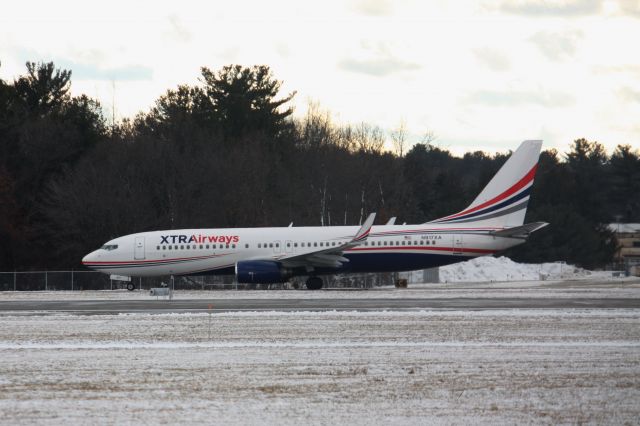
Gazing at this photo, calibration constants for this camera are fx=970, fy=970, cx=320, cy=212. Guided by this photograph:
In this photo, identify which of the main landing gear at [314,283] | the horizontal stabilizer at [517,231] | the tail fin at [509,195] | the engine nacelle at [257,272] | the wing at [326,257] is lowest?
the main landing gear at [314,283]

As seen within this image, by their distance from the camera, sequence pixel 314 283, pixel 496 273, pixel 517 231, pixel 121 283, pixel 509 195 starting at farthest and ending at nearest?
1. pixel 496 273
2. pixel 121 283
3. pixel 314 283
4. pixel 509 195
5. pixel 517 231

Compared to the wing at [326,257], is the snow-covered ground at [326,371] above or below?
below

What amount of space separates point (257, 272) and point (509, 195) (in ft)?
38.5

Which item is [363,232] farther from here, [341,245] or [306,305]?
[306,305]

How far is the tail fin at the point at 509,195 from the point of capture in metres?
43.3

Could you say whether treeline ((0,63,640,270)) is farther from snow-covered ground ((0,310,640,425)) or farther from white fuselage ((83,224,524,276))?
snow-covered ground ((0,310,640,425))

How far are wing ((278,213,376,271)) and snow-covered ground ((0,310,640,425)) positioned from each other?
56.5 ft

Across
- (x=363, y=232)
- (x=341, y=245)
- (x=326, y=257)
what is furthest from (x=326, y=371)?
(x=326, y=257)

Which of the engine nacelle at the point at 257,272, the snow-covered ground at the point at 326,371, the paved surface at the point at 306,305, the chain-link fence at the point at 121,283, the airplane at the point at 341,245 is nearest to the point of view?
the snow-covered ground at the point at 326,371

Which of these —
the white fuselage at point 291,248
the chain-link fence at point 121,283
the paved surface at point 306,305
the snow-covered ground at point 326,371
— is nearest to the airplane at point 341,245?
the white fuselage at point 291,248

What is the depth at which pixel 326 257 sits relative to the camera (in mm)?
42406

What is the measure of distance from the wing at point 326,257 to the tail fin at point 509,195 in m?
5.14

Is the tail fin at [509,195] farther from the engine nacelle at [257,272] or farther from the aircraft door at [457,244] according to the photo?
the engine nacelle at [257,272]

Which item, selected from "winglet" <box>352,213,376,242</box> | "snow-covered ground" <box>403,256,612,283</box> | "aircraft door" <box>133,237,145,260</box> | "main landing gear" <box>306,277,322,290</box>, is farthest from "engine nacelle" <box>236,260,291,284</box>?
"snow-covered ground" <box>403,256,612,283</box>
